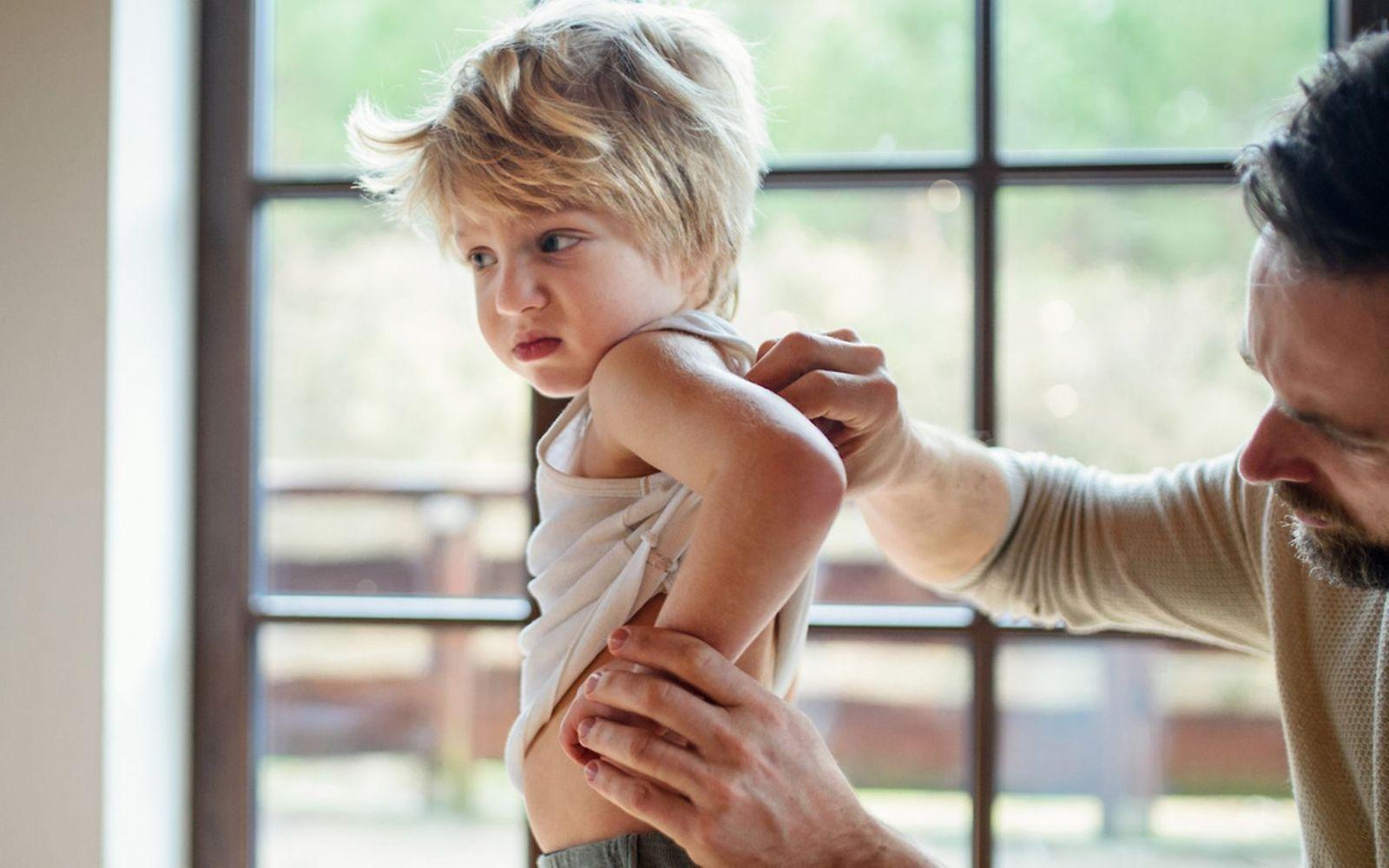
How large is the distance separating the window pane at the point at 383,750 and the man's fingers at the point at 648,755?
0.79 metres

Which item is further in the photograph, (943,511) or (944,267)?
(944,267)

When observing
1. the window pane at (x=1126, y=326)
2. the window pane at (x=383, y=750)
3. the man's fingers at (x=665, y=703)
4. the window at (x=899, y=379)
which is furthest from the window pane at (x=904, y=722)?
the man's fingers at (x=665, y=703)

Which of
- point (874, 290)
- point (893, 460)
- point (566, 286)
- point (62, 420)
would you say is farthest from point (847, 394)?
point (62, 420)

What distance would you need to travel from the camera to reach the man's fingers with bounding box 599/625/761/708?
879mm

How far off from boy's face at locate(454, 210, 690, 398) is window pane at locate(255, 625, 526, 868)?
754 mm

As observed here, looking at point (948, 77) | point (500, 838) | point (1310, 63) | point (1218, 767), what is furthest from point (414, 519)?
point (1310, 63)

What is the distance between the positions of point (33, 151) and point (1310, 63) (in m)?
1.65

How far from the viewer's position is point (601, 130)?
97cm

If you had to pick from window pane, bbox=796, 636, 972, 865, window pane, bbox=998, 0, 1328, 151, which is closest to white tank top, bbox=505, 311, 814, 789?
window pane, bbox=796, 636, 972, 865

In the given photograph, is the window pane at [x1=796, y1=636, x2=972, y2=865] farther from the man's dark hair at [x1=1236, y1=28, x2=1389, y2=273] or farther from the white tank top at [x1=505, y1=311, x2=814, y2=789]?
the man's dark hair at [x1=1236, y1=28, x2=1389, y2=273]

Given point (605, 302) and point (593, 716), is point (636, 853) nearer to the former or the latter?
point (593, 716)

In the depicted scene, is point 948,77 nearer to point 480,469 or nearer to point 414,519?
point 480,469

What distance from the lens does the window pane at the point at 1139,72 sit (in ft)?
5.00

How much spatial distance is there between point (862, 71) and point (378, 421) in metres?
0.93
